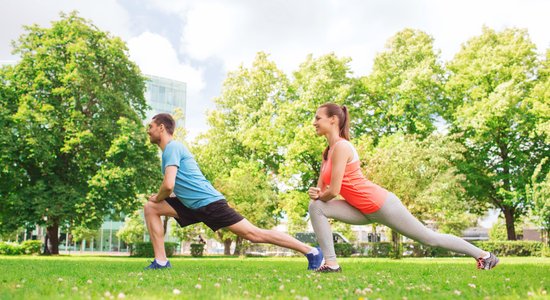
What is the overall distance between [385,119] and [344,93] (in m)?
3.92

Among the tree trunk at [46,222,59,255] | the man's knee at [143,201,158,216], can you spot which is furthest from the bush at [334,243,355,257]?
the man's knee at [143,201,158,216]

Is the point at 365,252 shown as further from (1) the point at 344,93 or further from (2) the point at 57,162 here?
(2) the point at 57,162

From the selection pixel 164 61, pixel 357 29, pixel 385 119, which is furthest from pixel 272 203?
pixel 164 61

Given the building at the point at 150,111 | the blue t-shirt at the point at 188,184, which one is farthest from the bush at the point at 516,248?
the building at the point at 150,111

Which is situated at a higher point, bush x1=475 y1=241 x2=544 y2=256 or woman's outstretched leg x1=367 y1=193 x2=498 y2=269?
woman's outstretched leg x1=367 y1=193 x2=498 y2=269

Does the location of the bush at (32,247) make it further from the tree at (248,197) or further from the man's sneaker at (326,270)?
the man's sneaker at (326,270)

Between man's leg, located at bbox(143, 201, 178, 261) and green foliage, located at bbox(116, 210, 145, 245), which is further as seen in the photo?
green foliage, located at bbox(116, 210, 145, 245)

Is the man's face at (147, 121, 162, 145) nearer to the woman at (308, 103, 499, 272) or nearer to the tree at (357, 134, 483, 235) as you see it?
the woman at (308, 103, 499, 272)

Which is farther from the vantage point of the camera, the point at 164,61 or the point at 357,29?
the point at 164,61

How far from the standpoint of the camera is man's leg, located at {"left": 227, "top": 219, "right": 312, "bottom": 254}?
22.9 ft

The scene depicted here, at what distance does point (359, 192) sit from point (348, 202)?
281 millimetres

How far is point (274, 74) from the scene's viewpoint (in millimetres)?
41219

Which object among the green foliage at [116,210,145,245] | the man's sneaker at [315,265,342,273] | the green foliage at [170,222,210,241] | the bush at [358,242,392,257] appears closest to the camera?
the man's sneaker at [315,265,342,273]

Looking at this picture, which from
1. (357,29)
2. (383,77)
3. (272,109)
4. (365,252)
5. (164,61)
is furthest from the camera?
(164,61)
